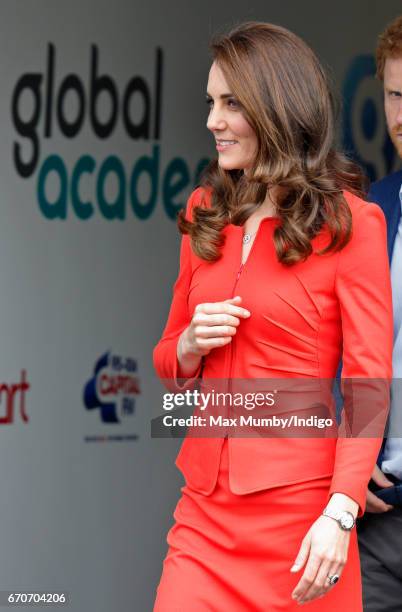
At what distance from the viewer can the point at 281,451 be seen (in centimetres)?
231

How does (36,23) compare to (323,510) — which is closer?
(323,510)

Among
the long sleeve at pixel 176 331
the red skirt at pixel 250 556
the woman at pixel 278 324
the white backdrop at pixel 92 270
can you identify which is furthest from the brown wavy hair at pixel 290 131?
the white backdrop at pixel 92 270

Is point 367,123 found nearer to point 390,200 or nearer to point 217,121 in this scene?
point 390,200

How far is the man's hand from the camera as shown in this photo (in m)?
2.65

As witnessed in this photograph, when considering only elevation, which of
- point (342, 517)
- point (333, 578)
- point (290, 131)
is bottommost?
point (333, 578)

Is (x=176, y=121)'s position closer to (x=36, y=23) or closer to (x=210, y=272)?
(x=36, y=23)

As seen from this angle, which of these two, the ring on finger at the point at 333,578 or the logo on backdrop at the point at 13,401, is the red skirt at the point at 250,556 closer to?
the ring on finger at the point at 333,578

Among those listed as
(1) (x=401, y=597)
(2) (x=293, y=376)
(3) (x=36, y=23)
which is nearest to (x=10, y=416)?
(3) (x=36, y=23)

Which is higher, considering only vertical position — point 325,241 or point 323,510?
point 325,241

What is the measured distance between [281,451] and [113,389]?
3069mm

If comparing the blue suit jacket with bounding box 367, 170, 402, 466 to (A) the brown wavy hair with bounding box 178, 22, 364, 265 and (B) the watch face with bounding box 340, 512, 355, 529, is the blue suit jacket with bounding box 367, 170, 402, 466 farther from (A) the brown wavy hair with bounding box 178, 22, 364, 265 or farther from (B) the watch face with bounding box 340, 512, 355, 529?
(B) the watch face with bounding box 340, 512, 355, 529

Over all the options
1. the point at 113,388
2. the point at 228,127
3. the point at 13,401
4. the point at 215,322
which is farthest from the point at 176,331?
the point at 113,388

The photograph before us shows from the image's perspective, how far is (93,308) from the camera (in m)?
5.21

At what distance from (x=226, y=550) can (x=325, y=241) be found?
603 mm
